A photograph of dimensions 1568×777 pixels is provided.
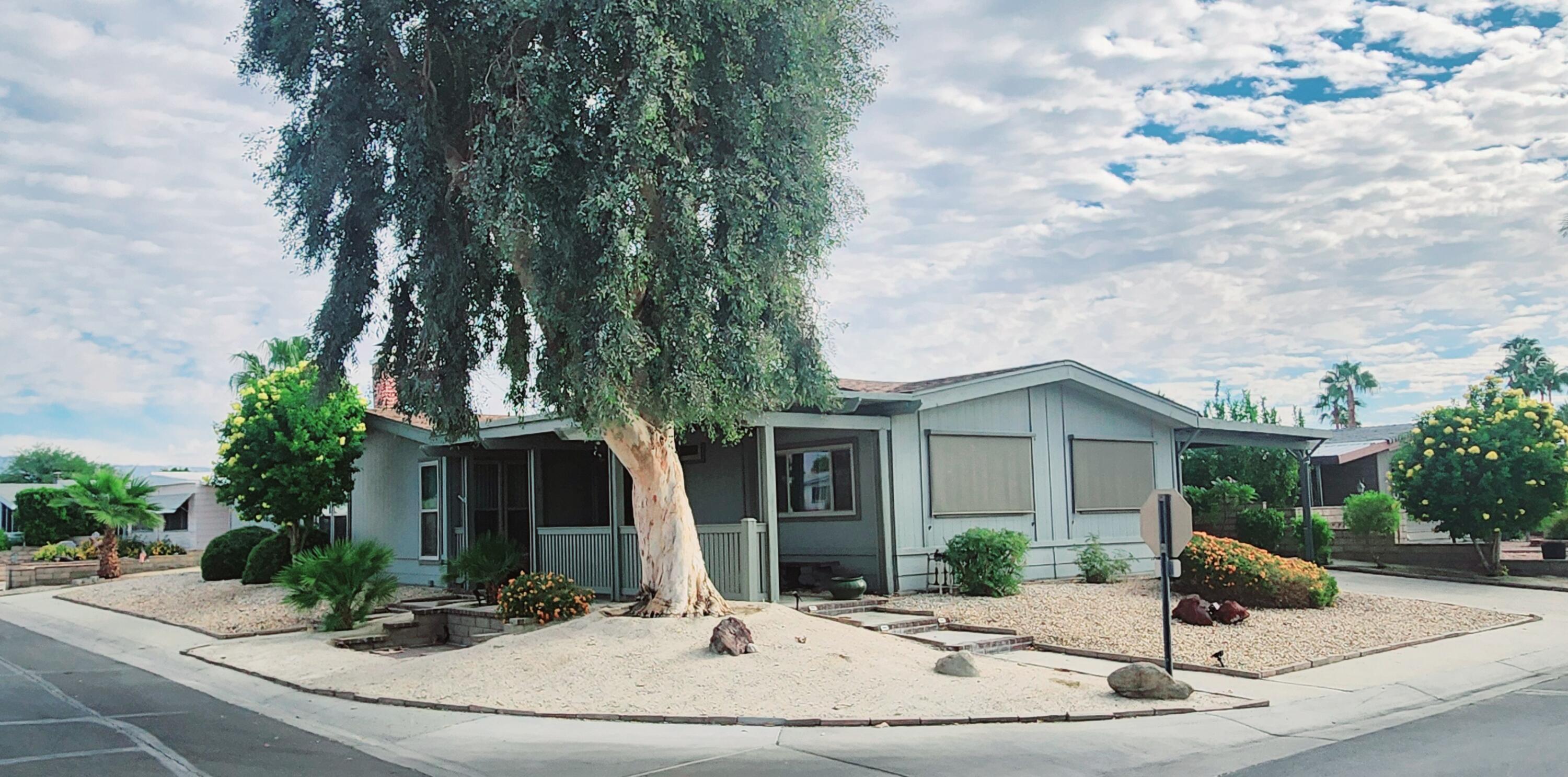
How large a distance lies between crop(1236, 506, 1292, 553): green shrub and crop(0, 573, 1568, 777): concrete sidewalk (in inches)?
390

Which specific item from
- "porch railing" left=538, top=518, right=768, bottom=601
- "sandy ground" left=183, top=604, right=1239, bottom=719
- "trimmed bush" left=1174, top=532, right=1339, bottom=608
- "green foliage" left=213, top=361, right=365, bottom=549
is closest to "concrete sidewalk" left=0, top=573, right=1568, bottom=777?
"sandy ground" left=183, top=604, right=1239, bottom=719

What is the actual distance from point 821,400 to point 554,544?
6.01 meters

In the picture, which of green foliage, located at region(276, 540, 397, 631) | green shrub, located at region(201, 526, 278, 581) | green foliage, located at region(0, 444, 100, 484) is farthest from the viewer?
green foliage, located at region(0, 444, 100, 484)

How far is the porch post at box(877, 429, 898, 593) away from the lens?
1543 cm

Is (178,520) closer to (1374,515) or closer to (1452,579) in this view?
(1374,515)

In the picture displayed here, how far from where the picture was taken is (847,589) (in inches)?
575

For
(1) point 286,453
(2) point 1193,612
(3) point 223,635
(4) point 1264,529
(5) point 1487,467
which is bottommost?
(3) point 223,635

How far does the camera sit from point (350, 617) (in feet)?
50.6

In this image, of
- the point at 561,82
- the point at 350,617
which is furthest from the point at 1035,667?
the point at 350,617

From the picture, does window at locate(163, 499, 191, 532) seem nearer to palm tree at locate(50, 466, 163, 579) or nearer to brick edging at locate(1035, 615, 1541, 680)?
palm tree at locate(50, 466, 163, 579)

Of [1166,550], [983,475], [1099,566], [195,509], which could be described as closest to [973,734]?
[1166,550]

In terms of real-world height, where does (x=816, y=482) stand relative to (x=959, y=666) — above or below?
above

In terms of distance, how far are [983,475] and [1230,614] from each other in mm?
4437

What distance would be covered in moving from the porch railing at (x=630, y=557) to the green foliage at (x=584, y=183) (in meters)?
2.29
